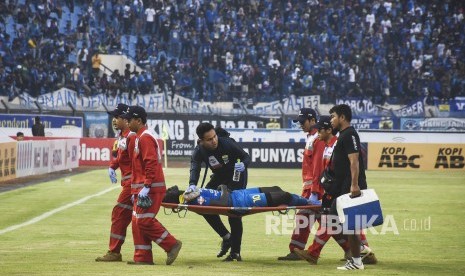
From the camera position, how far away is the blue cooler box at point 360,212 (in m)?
11.8

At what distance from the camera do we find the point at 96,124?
47.1m

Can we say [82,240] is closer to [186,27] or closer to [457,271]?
[457,271]

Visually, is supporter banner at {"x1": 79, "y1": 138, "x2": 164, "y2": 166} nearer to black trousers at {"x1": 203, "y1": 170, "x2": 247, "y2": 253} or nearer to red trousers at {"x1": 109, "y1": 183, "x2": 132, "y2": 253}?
black trousers at {"x1": 203, "y1": 170, "x2": 247, "y2": 253}

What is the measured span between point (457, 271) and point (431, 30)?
44.4 meters

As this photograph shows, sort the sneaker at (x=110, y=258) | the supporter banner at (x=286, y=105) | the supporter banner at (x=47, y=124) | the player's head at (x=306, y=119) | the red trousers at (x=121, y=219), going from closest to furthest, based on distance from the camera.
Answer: the sneaker at (x=110, y=258)
the red trousers at (x=121, y=219)
the player's head at (x=306, y=119)
the supporter banner at (x=47, y=124)
the supporter banner at (x=286, y=105)

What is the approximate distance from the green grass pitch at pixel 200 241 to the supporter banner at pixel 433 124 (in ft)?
62.8

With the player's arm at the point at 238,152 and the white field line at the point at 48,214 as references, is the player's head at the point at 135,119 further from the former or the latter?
the white field line at the point at 48,214

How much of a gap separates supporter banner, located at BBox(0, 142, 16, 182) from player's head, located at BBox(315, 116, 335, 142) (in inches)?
742

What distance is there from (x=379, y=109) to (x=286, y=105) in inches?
194

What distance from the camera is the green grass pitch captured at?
12.3m

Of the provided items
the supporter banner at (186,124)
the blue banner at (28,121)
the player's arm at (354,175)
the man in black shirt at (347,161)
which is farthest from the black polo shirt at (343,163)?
the supporter banner at (186,124)

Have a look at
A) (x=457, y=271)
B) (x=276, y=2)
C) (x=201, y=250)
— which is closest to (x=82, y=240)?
(x=201, y=250)

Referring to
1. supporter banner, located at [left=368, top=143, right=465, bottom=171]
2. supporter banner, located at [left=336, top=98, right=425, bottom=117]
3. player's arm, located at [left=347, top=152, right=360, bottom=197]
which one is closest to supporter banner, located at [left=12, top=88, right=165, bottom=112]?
supporter banner, located at [left=336, top=98, right=425, bottom=117]

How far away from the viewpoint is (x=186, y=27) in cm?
5297
